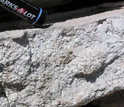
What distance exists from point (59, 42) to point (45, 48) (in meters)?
0.06

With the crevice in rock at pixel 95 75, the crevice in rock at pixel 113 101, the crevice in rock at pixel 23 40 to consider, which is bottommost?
the crevice in rock at pixel 113 101

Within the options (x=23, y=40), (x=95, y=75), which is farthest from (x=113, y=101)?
(x=23, y=40)

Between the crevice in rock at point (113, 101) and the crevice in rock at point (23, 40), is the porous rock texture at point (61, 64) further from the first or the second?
the crevice in rock at point (113, 101)

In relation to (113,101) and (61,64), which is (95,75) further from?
(113,101)

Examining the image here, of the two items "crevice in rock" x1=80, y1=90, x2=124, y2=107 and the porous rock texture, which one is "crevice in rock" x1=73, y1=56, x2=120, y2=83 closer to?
the porous rock texture

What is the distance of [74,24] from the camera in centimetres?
84

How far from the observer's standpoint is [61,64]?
81 centimetres

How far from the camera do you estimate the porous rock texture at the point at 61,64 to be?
77cm

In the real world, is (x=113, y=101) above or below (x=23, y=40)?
below

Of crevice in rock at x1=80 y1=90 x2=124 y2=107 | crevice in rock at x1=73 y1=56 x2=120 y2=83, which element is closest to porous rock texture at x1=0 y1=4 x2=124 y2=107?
crevice in rock at x1=73 y1=56 x2=120 y2=83

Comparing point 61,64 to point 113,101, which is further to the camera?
point 113,101

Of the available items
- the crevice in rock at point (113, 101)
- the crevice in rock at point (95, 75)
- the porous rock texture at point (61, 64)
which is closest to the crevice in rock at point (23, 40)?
the porous rock texture at point (61, 64)

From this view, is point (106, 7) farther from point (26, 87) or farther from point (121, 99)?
point (26, 87)

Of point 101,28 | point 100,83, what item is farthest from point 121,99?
point 101,28
